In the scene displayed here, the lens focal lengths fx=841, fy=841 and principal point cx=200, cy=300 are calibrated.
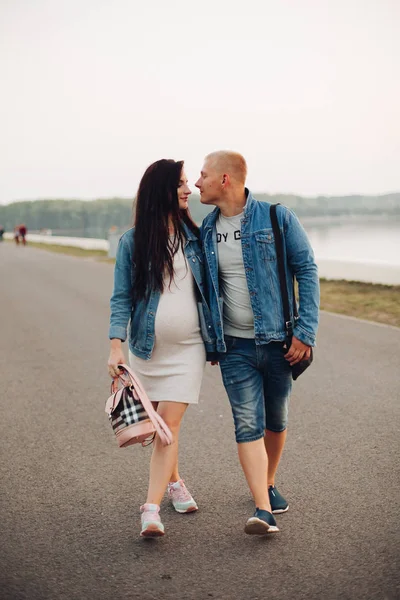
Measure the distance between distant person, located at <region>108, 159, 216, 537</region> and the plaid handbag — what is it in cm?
9

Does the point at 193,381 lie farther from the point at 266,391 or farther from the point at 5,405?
the point at 5,405

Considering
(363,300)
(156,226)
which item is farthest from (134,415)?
(363,300)

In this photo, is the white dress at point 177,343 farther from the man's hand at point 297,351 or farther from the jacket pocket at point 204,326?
the man's hand at point 297,351

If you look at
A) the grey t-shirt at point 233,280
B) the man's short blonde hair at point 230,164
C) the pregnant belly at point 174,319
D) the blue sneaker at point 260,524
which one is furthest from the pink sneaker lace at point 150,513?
the man's short blonde hair at point 230,164

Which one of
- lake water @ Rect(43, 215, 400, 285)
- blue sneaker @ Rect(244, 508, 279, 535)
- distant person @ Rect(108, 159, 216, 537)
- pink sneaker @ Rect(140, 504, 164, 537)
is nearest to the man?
blue sneaker @ Rect(244, 508, 279, 535)

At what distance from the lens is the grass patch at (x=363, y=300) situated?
489 inches

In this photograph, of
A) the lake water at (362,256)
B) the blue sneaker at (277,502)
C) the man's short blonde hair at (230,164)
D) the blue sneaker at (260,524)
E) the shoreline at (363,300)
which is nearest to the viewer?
the blue sneaker at (260,524)

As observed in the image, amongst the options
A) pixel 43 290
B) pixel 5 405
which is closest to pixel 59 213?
pixel 43 290

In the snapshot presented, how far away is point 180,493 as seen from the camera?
177 inches

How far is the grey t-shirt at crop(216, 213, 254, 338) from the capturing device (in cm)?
407

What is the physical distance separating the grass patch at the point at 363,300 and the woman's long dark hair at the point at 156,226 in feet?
25.7

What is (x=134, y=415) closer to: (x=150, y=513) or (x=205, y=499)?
(x=150, y=513)

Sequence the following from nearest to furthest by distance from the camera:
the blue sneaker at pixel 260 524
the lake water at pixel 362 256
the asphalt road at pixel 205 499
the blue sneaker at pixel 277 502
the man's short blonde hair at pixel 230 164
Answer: the asphalt road at pixel 205 499, the blue sneaker at pixel 260 524, the man's short blonde hair at pixel 230 164, the blue sneaker at pixel 277 502, the lake water at pixel 362 256

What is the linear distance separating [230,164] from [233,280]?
560 millimetres
